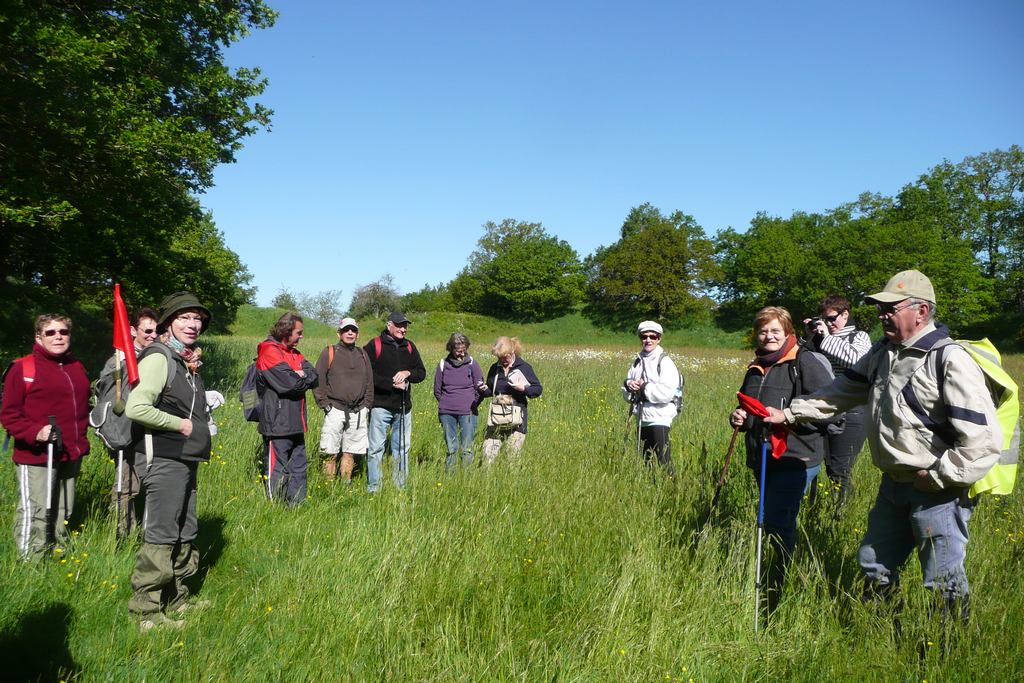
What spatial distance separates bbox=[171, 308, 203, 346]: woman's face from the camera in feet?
12.5

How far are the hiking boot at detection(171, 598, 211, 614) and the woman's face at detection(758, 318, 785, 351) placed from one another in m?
3.78

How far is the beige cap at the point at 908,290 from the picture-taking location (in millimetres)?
3184

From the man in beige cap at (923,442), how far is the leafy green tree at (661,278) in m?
50.0

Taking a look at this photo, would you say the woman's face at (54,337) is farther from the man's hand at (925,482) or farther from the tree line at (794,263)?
the tree line at (794,263)

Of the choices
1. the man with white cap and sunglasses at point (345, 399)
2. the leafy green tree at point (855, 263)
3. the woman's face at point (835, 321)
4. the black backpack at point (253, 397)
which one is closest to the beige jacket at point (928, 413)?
the woman's face at point (835, 321)

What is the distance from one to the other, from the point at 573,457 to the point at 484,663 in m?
3.47

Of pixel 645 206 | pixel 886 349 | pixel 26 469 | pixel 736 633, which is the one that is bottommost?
pixel 736 633

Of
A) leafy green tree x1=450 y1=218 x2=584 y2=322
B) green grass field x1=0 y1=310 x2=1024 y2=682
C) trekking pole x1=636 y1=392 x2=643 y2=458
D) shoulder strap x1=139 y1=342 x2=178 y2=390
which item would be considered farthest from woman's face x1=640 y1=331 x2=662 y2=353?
leafy green tree x1=450 y1=218 x2=584 y2=322

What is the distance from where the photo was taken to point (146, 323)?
5.66 meters

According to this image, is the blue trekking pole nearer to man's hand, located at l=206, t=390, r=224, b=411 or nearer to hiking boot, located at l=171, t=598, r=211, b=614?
hiking boot, located at l=171, t=598, r=211, b=614

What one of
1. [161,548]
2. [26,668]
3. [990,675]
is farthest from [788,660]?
[26,668]

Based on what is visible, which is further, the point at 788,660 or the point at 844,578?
the point at 844,578

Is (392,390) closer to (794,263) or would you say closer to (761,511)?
(761,511)

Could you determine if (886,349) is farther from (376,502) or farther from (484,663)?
(376,502)
